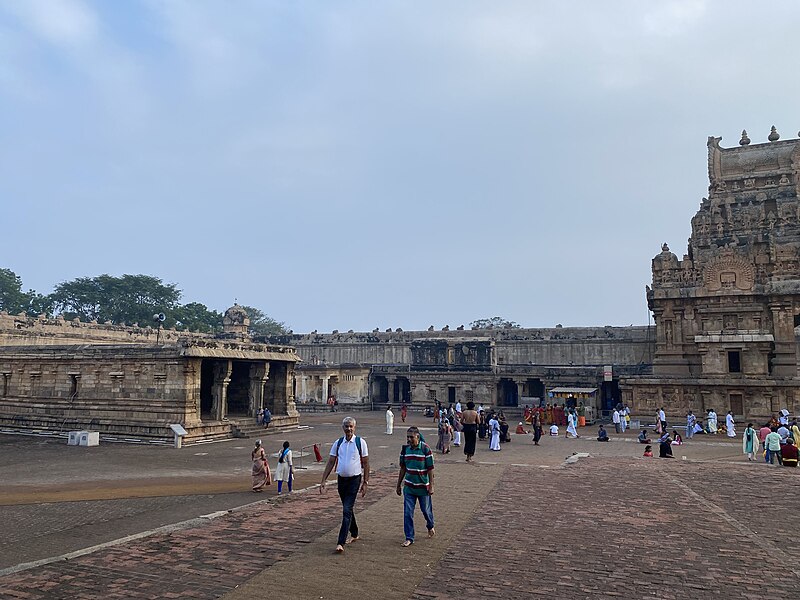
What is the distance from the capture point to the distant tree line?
73.9 metres

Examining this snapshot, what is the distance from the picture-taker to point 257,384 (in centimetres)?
2830

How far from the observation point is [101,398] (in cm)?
2578

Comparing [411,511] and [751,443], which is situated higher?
[411,511]

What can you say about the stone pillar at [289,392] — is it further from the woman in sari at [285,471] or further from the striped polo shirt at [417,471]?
the striped polo shirt at [417,471]

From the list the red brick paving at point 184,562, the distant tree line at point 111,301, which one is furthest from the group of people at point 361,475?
the distant tree line at point 111,301

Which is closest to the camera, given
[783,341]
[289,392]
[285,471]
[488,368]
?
[285,471]

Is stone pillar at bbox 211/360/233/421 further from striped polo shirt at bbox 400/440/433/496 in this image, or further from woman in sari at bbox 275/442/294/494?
striped polo shirt at bbox 400/440/433/496

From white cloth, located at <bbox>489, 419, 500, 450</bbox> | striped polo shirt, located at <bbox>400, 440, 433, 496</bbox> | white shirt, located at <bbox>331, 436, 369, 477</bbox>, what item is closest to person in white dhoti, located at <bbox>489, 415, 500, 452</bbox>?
white cloth, located at <bbox>489, 419, 500, 450</bbox>

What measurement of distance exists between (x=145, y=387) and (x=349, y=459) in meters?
20.0

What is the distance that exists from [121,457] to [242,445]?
15.2ft

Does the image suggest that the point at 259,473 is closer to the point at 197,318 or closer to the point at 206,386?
the point at 206,386

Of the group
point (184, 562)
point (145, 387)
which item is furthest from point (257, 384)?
point (184, 562)

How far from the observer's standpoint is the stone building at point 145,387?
23.9 metres

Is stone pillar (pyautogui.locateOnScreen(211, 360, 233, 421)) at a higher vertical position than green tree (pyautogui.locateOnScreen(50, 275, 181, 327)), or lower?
lower
